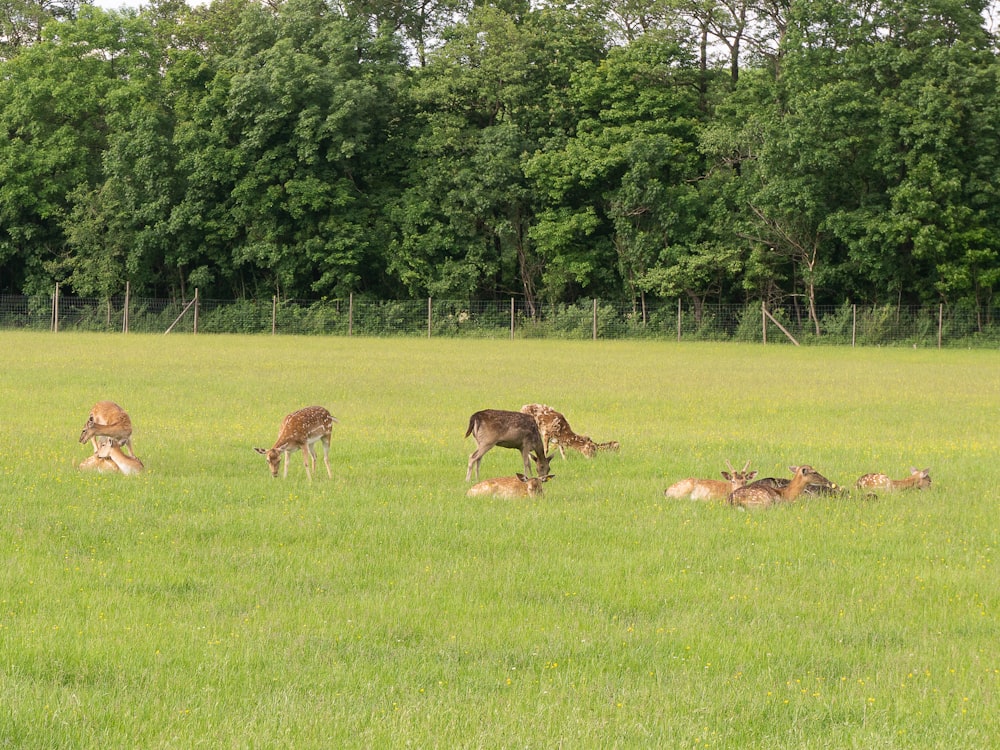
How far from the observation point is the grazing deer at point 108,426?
1360cm

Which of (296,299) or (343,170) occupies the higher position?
(343,170)

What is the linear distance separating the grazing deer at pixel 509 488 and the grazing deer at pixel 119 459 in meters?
3.58

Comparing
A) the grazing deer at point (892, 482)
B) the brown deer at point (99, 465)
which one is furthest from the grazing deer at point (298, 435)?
the grazing deer at point (892, 482)

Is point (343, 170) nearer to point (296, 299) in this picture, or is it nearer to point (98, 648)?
point (296, 299)

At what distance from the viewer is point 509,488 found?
11.9m

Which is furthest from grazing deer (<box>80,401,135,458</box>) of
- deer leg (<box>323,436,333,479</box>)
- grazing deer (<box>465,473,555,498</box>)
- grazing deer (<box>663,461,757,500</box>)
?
grazing deer (<box>663,461,757,500</box>)

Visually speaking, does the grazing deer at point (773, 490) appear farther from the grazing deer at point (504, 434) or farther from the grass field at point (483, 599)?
the grazing deer at point (504, 434)

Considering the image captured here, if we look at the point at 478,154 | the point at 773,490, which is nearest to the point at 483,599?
the point at 773,490

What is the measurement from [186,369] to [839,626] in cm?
2472

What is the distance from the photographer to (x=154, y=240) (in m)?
58.8

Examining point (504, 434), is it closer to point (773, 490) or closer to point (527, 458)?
point (527, 458)

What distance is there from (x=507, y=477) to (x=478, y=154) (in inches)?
1822

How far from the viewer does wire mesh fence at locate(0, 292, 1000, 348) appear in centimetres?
5041

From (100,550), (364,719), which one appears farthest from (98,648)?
(100,550)
